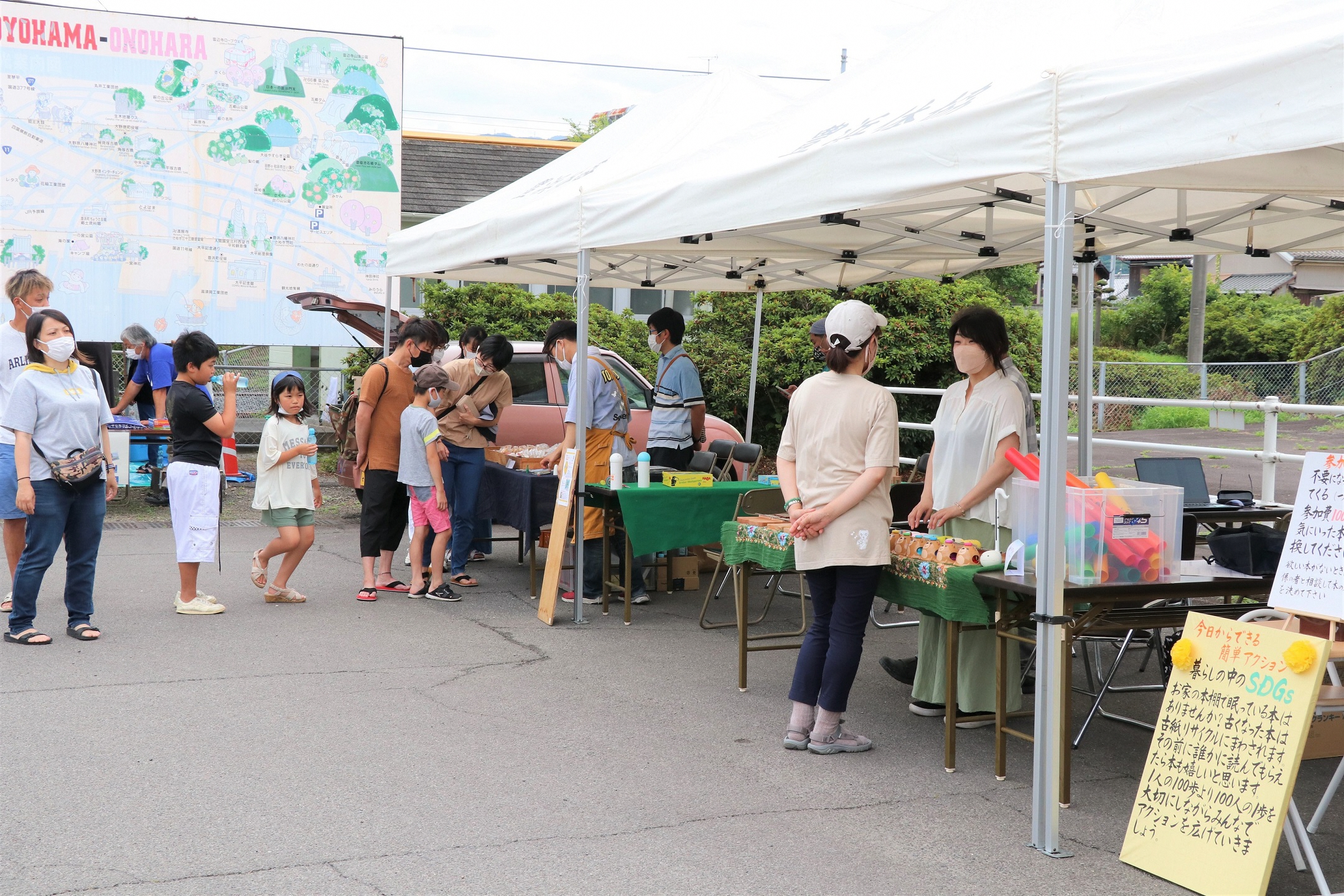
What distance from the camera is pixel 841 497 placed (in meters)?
4.84

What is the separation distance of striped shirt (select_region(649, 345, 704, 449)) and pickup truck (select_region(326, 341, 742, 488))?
2.52m

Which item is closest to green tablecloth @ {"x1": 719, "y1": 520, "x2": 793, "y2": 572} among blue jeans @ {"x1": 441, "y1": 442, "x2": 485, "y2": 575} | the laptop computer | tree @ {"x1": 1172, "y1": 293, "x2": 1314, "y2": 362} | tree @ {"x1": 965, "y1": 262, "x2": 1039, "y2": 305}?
the laptop computer

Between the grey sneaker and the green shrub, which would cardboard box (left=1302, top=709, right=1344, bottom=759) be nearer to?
the grey sneaker

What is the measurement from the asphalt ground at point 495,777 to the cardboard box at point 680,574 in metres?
1.60

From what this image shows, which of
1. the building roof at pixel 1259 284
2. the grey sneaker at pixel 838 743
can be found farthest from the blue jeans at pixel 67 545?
the building roof at pixel 1259 284

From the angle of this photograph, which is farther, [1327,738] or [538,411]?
[538,411]

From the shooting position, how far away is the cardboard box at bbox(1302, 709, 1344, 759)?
4418mm

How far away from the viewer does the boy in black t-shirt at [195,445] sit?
7.20m

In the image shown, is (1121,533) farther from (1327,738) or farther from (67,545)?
(67,545)

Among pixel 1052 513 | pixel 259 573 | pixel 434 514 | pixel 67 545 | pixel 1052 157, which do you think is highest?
pixel 1052 157

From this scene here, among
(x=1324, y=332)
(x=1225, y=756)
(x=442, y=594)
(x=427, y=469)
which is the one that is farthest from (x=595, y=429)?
(x=1324, y=332)

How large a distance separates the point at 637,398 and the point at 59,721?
23.4ft

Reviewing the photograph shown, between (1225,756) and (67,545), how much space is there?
5.83 metres

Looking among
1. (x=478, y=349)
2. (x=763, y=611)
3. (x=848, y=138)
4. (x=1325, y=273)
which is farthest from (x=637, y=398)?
(x=1325, y=273)
